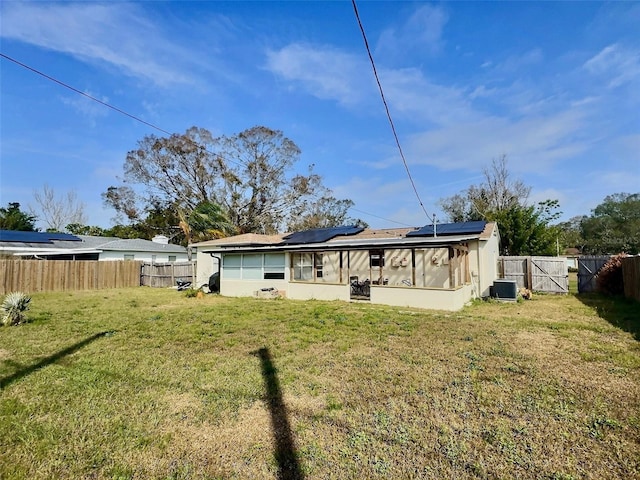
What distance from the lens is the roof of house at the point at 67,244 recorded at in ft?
72.7

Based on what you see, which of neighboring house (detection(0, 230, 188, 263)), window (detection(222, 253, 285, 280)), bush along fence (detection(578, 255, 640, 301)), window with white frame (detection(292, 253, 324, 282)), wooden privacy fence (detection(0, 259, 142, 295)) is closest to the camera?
bush along fence (detection(578, 255, 640, 301))

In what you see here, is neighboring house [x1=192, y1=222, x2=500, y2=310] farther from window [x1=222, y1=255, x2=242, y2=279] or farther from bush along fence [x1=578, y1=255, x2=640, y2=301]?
bush along fence [x1=578, y1=255, x2=640, y2=301]

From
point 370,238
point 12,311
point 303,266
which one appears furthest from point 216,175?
point 12,311

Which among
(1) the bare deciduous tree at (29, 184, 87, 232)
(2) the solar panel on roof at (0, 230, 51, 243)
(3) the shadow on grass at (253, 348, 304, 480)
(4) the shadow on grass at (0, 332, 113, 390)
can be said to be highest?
(1) the bare deciduous tree at (29, 184, 87, 232)

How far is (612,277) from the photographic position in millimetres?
13250

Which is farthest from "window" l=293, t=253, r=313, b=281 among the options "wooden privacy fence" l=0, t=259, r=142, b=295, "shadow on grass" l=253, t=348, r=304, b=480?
"wooden privacy fence" l=0, t=259, r=142, b=295

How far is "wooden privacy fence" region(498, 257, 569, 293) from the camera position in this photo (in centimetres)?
1522

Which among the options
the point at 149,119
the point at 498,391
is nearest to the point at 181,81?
the point at 149,119

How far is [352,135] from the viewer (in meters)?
17.8

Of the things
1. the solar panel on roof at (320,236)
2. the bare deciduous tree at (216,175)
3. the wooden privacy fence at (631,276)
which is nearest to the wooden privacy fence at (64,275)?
the bare deciduous tree at (216,175)

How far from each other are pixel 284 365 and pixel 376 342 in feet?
6.91

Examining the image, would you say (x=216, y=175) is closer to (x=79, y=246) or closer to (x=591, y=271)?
(x=79, y=246)

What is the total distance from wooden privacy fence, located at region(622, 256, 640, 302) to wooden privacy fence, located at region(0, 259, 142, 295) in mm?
24977

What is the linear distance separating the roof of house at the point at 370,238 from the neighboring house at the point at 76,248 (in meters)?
8.27
